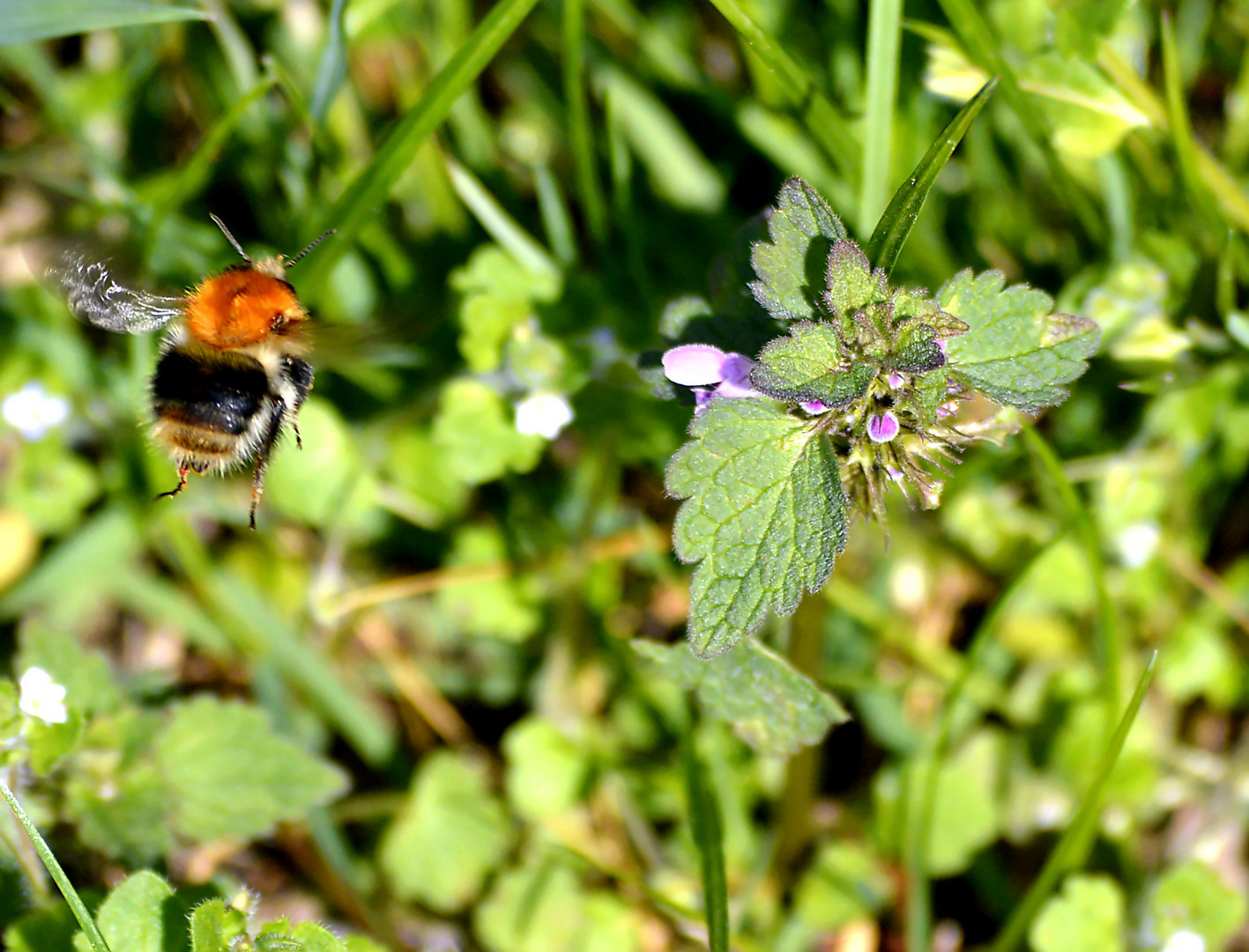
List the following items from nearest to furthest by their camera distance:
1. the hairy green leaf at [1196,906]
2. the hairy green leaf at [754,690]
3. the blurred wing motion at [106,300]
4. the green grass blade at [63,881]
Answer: the green grass blade at [63,881] < the hairy green leaf at [754,690] < the blurred wing motion at [106,300] < the hairy green leaf at [1196,906]

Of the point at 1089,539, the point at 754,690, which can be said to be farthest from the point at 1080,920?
the point at 754,690

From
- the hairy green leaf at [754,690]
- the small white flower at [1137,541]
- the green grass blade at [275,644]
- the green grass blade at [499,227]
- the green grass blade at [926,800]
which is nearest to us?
the hairy green leaf at [754,690]

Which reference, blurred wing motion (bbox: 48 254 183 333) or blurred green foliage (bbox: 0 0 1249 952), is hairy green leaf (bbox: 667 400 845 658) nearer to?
blurred green foliage (bbox: 0 0 1249 952)

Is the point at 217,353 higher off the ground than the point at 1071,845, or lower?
higher

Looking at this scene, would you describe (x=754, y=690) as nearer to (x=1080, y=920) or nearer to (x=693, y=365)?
(x=693, y=365)

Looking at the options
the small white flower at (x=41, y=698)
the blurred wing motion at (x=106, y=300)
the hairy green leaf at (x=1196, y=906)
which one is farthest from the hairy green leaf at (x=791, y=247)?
the hairy green leaf at (x=1196, y=906)

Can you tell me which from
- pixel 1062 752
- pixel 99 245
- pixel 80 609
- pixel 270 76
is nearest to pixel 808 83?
pixel 270 76

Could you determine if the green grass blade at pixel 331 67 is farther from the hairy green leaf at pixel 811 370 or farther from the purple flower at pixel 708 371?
the hairy green leaf at pixel 811 370

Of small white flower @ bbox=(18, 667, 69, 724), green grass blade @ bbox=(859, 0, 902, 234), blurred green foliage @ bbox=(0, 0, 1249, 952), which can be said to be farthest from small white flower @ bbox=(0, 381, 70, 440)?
green grass blade @ bbox=(859, 0, 902, 234)

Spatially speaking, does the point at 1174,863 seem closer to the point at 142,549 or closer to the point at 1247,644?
the point at 1247,644
